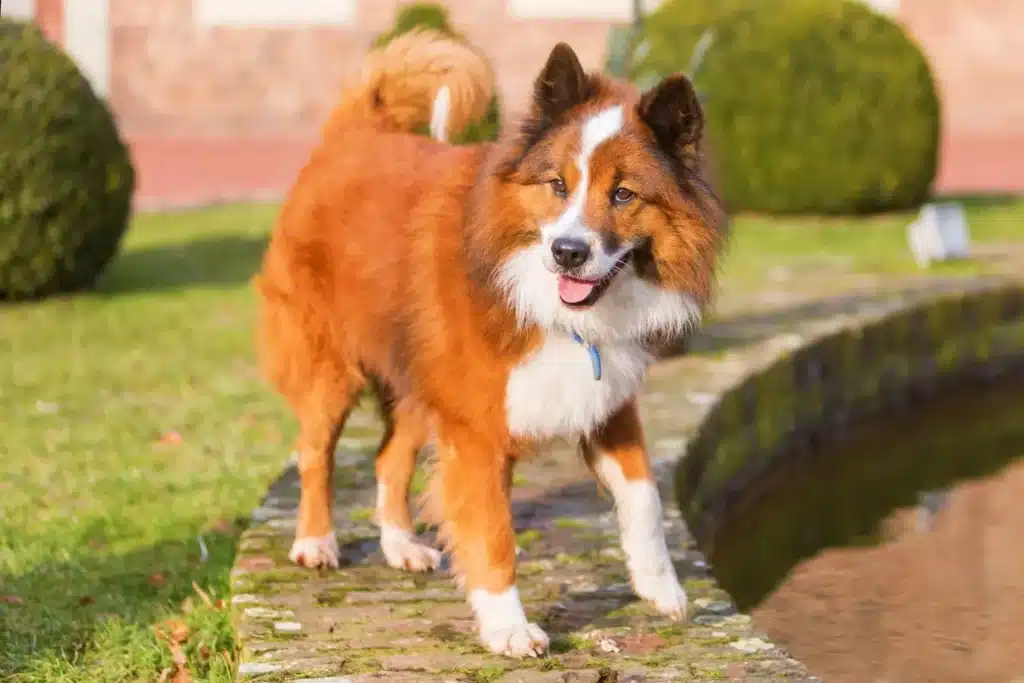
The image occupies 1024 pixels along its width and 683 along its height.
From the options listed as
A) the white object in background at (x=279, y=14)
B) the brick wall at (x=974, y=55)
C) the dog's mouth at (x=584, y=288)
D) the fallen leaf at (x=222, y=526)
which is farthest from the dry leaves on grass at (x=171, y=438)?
the brick wall at (x=974, y=55)

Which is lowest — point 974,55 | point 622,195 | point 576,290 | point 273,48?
point 273,48

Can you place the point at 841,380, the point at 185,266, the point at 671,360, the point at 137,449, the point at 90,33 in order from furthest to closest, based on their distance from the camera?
the point at 90,33
the point at 185,266
the point at 841,380
the point at 671,360
the point at 137,449

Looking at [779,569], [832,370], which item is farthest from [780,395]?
[779,569]

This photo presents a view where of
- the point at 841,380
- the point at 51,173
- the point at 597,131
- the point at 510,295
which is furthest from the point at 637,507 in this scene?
the point at 51,173

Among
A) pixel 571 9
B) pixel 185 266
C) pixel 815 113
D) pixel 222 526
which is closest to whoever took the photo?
pixel 222 526

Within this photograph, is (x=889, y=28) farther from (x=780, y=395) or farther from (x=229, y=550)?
(x=229, y=550)

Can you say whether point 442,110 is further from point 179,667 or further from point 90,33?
point 90,33

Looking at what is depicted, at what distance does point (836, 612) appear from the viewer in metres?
5.91

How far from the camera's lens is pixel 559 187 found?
4117mm

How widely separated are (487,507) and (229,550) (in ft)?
5.05

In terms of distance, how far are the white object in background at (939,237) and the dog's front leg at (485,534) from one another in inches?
293

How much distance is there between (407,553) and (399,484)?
26 centimetres

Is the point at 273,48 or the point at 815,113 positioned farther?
the point at 273,48

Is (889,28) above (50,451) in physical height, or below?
above
